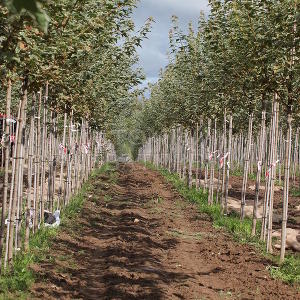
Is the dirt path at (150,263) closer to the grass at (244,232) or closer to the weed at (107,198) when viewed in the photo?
the grass at (244,232)

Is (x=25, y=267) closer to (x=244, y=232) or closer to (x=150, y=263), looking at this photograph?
(x=150, y=263)

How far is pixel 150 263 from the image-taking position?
31.3 feet

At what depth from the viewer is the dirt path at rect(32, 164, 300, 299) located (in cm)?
766

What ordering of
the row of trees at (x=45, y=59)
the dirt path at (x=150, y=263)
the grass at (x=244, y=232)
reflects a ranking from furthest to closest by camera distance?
1. the grass at (x=244, y=232)
2. the dirt path at (x=150, y=263)
3. the row of trees at (x=45, y=59)

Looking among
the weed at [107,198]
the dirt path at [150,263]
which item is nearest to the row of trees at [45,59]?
the dirt path at [150,263]

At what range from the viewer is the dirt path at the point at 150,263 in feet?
25.1

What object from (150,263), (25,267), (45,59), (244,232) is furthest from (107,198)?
(45,59)

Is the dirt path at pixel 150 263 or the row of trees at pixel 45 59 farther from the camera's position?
the dirt path at pixel 150 263

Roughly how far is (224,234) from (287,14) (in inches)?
254

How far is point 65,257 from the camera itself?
32.1 ft

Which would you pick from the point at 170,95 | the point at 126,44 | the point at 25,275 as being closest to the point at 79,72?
the point at 126,44

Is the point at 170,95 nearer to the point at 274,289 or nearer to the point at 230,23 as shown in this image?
the point at 230,23

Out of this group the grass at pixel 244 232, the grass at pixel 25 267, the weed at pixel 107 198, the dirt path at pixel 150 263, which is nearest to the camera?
the grass at pixel 25 267

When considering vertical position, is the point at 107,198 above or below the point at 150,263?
above
